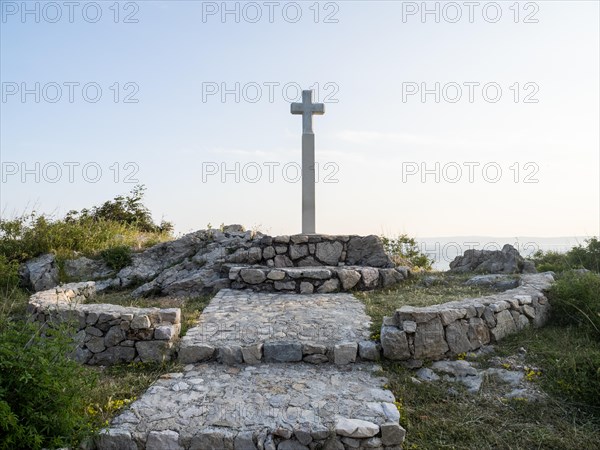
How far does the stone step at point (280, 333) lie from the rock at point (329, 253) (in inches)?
85.8

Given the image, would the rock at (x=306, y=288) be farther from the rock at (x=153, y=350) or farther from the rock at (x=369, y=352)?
the rock at (x=153, y=350)

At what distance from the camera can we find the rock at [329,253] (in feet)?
35.5

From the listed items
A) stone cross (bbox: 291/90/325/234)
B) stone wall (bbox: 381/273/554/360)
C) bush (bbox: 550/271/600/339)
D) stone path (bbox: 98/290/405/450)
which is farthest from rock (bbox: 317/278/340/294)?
bush (bbox: 550/271/600/339)

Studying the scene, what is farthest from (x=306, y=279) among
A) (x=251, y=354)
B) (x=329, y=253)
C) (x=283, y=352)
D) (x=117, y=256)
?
(x=117, y=256)

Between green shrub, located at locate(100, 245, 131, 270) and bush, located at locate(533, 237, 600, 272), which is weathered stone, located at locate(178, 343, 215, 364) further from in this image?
bush, located at locate(533, 237, 600, 272)

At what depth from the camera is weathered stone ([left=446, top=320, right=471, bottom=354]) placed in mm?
6273

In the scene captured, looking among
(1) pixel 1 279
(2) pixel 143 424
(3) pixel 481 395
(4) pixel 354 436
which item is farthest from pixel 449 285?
(1) pixel 1 279

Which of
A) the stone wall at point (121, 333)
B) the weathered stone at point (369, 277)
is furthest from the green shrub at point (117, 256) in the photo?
the weathered stone at point (369, 277)

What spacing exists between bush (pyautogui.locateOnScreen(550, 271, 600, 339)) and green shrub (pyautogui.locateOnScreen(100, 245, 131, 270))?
359 inches

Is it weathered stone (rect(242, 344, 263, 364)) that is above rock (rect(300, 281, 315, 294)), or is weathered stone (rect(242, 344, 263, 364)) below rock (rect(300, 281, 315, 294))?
below

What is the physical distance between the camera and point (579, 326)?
7035mm

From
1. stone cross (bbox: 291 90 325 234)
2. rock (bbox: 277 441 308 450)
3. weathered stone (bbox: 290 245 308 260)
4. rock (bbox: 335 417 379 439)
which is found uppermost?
stone cross (bbox: 291 90 325 234)

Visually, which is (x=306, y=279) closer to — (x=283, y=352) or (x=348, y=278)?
(x=348, y=278)

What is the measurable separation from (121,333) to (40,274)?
6.09 meters
